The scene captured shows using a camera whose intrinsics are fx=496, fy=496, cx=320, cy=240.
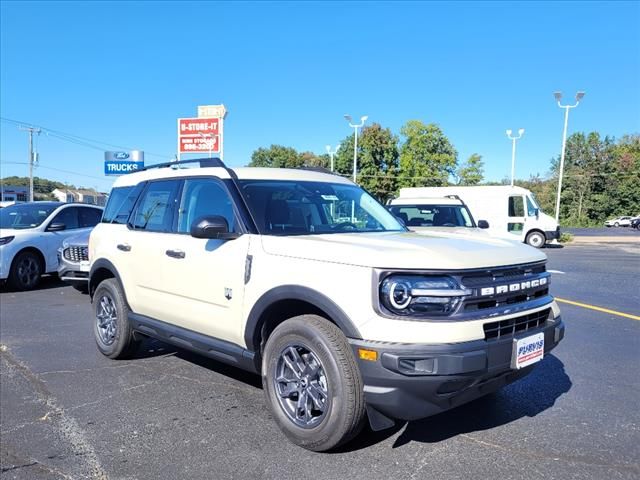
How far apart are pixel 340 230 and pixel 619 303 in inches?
255

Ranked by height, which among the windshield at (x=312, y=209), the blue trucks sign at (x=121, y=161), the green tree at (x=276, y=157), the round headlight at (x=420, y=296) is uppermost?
the green tree at (x=276, y=157)

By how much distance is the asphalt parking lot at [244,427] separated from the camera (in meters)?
3.02

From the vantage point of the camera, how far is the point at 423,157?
52094 mm

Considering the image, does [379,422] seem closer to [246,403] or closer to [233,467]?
[233,467]

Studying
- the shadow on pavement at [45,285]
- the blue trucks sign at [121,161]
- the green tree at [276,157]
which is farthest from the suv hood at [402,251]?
the green tree at [276,157]


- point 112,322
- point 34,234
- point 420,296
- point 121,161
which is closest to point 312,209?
point 420,296

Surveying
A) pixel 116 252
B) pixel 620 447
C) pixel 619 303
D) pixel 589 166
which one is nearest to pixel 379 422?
pixel 620 447

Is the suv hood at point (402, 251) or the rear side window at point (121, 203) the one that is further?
the rear side window at point (121, 203)

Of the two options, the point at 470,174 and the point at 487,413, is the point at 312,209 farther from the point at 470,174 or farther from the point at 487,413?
the point at 470,174

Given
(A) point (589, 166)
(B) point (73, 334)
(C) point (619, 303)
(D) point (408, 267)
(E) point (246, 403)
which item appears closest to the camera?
(D) point (408, 267)

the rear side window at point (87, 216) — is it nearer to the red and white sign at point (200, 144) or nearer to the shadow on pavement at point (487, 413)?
the shadow on pavement at point (487, 413)

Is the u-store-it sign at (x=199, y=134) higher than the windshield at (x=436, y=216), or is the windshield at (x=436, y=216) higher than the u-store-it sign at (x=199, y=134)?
the u-store-it sign at (x=199, y=134)

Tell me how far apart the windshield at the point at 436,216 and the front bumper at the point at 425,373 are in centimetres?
876

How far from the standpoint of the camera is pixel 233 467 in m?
3.04
